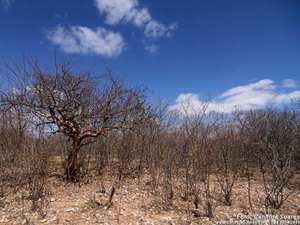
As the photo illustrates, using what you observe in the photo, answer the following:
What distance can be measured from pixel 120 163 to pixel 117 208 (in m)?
3.26

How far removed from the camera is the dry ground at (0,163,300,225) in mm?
6002

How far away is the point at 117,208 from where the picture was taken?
667 cm

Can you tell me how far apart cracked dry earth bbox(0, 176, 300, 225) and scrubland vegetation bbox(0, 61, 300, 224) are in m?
0.02

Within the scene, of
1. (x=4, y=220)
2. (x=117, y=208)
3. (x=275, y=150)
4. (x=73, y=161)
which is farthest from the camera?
(x=73, y=161)

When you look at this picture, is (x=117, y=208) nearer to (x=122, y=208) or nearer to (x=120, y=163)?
(x=122, y=208)

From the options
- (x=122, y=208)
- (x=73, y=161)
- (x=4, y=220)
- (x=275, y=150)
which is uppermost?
(x=275, y=150)

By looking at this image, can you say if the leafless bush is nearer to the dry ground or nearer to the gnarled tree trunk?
the dry ground

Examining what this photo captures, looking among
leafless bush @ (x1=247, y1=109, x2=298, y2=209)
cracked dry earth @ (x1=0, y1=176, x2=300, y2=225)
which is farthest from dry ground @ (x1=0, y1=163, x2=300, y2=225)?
leafless bush @ (x1=247, y1=109, x2=298, y2=209)

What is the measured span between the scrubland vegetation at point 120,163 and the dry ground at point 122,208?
23mm

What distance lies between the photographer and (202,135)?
720 cm

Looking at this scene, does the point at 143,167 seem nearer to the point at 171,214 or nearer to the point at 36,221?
the point at 171,214

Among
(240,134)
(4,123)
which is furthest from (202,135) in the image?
(4,123)

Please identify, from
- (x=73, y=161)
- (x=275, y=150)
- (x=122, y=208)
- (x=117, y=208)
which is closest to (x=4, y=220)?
(x=117, y=208)

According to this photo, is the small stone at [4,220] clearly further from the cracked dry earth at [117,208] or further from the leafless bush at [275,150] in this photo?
the leafless bush at [275,150]
